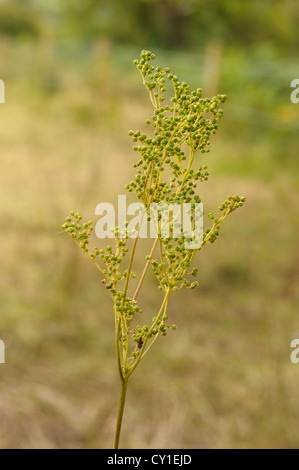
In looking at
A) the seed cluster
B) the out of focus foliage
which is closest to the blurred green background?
the seed cluster

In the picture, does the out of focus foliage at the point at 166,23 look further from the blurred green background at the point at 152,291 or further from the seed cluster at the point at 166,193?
the seed cluster at the point at 166,193

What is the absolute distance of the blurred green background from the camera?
243 centimetres

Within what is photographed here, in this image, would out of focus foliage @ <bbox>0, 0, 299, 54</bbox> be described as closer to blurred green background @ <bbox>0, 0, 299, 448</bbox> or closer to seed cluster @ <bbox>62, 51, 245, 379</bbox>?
blurred green background @ <bbox>0, 0, 299, 448</bbox>

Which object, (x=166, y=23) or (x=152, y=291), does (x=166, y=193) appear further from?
(x=166, y=23)

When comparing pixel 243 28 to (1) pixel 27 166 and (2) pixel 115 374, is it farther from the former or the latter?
(2) pixel 115 374

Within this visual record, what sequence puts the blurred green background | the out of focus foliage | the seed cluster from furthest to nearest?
the out of focus foliage
the blurred green background
the seed cluster

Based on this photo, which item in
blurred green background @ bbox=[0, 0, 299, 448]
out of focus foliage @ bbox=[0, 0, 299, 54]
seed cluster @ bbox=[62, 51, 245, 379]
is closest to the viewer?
seed cluster @ bbox=[62, 51, 245, 379]

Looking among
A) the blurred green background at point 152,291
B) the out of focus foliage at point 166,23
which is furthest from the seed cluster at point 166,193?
the out of focus foliage at point 166,23

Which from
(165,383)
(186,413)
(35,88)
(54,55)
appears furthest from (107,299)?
(54,55)

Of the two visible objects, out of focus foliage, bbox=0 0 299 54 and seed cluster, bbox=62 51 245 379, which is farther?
out of focus foliage, bbox=0 0 299 54

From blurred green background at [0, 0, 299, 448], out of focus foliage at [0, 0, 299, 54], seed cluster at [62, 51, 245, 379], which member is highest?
out of focus foliage at [0, 0, 299, 54]

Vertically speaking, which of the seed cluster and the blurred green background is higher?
the blurred green background

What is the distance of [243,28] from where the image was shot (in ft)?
37.1

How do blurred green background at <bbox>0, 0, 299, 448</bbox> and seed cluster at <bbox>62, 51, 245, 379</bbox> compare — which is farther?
blurred green background at <bbox>0, 0, 299, 448</bbox>
